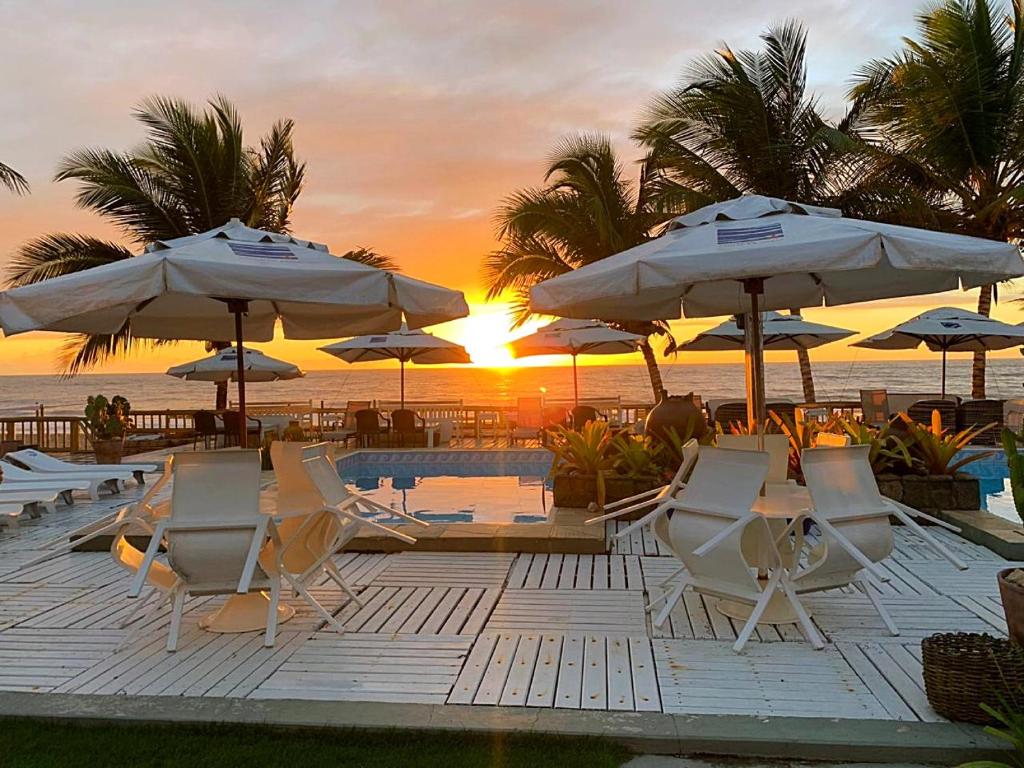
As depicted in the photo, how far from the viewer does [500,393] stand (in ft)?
173

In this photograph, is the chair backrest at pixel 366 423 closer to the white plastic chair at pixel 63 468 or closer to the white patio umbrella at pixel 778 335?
the white plastic chair at pixel 63 468

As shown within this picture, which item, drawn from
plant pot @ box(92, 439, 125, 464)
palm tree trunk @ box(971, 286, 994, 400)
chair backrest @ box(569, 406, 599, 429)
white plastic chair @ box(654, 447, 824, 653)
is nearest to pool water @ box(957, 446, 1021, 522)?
white plastic chair @ box(654, 447, 824, 653)

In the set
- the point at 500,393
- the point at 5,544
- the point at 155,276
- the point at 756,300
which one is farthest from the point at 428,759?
the point at 500,393

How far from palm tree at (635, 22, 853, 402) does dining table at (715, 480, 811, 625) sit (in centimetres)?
1071

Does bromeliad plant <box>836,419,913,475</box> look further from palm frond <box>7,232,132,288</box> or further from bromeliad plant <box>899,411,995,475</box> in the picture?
palm frond <box>7,232,132,288</box>

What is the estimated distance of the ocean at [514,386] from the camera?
4691 cm

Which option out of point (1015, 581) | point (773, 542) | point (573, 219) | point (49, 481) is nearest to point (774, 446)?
point (773, 542)

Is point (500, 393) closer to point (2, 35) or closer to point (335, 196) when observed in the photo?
point (335, 196)

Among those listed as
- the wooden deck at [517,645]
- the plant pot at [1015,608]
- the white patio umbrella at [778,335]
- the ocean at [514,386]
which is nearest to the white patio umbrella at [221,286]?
the wooden deck at [517,645]

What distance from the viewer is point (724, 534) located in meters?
3.54

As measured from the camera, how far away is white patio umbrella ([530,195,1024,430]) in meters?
3.66

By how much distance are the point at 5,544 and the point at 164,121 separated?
10570 mm

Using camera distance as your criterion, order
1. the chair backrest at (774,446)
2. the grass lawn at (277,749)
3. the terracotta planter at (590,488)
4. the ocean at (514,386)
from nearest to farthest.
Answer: the grass lawn at (277,749) < the chair backrest at (774,446) < the terracotta planter at (590,488) < the ocean at (514,386)

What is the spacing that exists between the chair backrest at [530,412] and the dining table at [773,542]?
10971 millimetres
